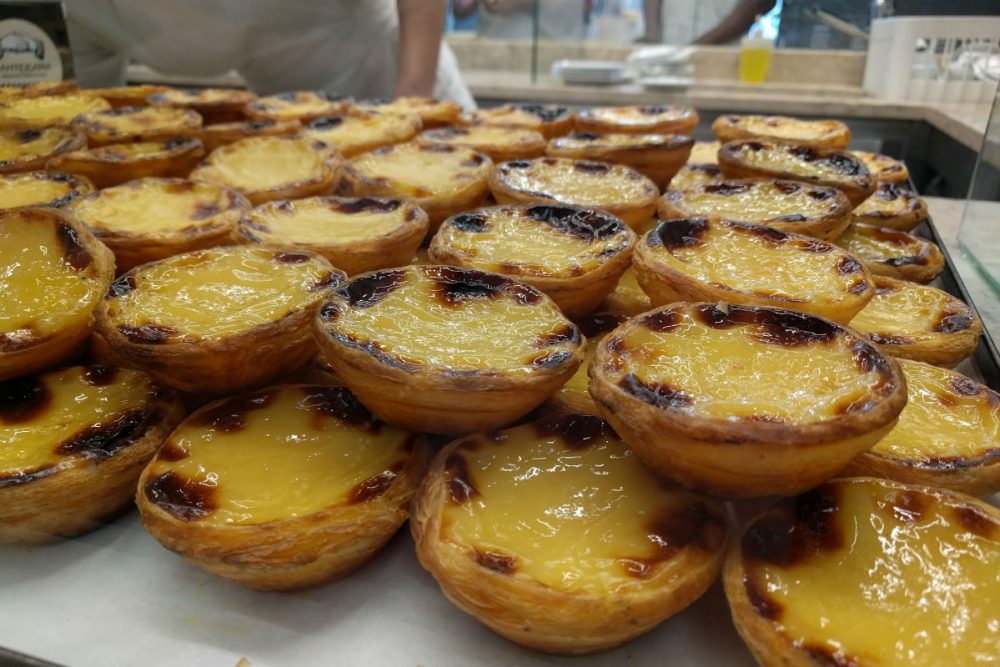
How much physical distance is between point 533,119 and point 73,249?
2.08 meters

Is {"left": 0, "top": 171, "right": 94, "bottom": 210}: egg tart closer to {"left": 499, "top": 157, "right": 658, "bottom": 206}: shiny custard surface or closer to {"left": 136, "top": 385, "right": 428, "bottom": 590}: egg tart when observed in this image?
{"left": 136, "top": 385, "right": 428, "bottom": 590}: egg tart

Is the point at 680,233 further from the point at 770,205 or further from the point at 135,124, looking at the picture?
the point at 135,124

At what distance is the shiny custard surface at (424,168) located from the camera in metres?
2.19

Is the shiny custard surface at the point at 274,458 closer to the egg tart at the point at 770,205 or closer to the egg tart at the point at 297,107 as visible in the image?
the egg tart at the point at 770,205

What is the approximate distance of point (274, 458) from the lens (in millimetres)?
1253

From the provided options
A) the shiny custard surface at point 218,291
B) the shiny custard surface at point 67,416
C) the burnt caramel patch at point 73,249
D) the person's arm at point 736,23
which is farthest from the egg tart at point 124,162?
the person's arm at point 736,23

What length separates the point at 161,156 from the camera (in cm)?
237

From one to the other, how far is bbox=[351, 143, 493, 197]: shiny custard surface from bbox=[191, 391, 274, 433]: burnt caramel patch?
947 millimetres

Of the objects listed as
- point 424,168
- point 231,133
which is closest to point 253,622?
point 424,168

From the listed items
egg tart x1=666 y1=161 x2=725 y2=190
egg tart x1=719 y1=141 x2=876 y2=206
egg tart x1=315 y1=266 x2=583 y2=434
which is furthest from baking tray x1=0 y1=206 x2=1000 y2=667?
egg tart x1=666 y1=161 x2=725 y2=190

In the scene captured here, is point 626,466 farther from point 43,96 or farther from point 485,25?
point 485,25

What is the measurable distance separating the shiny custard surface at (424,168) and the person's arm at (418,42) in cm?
177

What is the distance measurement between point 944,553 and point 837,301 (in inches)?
21.3

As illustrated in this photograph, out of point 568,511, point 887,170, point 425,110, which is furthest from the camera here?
point 425,110
